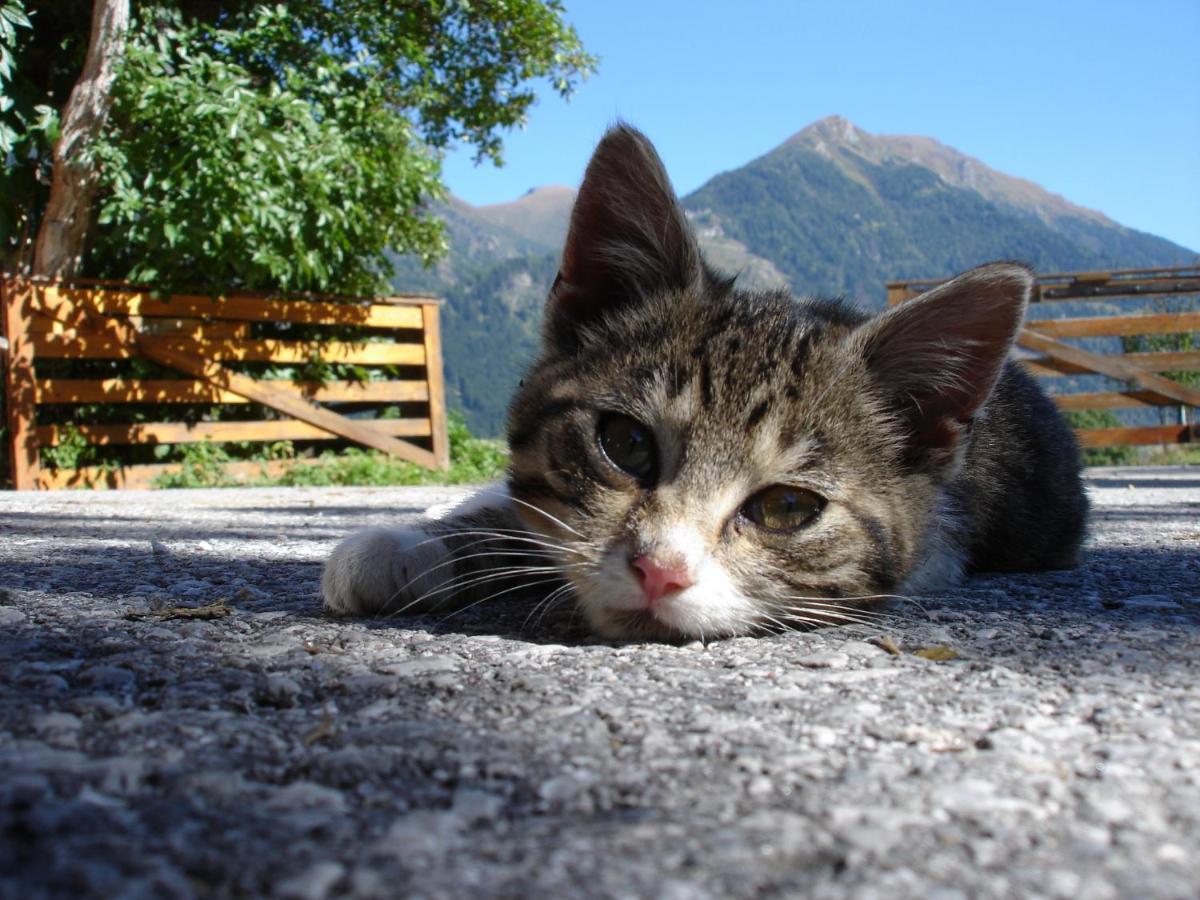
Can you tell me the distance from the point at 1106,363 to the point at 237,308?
11.1 meters

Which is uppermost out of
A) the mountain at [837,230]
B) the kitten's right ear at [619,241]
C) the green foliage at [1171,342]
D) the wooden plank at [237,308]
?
the mountain at [837,230]

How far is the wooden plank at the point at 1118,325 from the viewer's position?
11930mm

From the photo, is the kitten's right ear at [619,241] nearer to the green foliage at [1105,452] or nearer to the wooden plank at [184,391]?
the wooden plank at [184,391]

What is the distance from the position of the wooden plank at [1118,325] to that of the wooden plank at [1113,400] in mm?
802

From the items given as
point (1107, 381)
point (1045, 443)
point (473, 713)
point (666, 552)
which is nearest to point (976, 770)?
point (473, 713)

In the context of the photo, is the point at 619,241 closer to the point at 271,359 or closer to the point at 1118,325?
the point at 271,359

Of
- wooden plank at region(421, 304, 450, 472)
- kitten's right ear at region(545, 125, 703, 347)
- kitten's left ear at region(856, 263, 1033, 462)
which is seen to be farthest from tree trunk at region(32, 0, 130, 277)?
kitten's left ear at region(856, 263, 1033, 462)

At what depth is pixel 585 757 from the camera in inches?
47.7

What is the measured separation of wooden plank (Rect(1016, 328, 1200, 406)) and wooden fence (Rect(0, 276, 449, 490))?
798cm

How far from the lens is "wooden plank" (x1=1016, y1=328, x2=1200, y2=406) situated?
12.0 m

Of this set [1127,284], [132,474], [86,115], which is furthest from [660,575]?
[1127,284]

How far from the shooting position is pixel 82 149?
29.8 feet

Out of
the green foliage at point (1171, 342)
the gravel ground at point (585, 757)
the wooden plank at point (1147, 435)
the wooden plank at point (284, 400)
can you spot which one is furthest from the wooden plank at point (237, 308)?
the green foliage at point (1171, 342)

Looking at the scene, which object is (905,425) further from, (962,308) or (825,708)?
(825,708)
